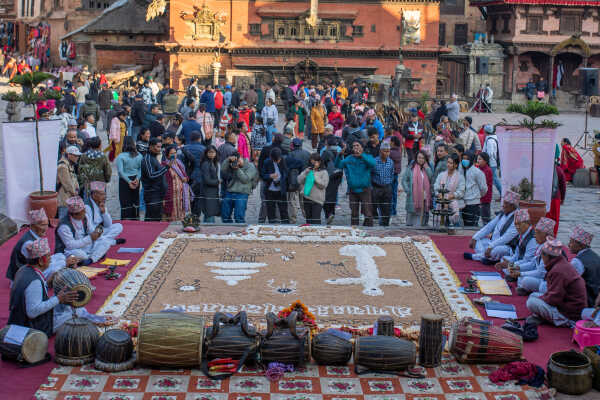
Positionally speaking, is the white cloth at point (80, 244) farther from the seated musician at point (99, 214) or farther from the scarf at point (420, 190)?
the scarf at point (420, 190)

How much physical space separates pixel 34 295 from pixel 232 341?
1.95 m

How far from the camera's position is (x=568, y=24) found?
1604 inches

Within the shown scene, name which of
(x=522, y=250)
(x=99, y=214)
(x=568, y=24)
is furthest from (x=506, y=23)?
(x=99, y=214)

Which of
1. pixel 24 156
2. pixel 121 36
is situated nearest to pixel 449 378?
pixel 24 156

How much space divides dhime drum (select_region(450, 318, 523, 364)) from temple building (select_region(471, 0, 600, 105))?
113 feet

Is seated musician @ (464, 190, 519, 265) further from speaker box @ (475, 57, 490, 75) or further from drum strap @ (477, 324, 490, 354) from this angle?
speaker box @ (475, 57, 490, 75)

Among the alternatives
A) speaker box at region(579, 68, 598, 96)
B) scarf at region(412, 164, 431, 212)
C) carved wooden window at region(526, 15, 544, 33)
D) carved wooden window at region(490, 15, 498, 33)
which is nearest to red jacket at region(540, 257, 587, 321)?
scarf at region(412, 164, 431, 212)

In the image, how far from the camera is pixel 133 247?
1121 cm

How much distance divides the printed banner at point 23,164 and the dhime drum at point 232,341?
18.0 ft

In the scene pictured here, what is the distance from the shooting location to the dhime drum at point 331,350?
753 centimetres

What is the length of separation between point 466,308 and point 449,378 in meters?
1.78

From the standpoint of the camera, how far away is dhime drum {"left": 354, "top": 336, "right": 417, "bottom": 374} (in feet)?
24.3

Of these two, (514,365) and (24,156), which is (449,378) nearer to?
(514,365)

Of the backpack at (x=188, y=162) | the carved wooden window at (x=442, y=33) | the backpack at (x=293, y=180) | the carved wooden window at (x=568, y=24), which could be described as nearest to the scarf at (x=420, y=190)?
the backpack at (x=293, y=180)
